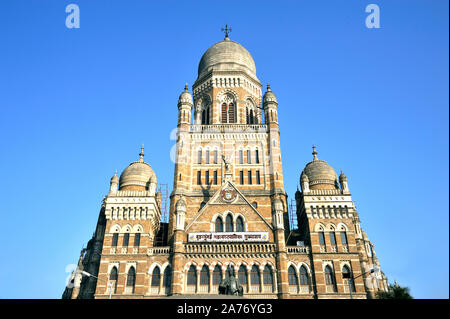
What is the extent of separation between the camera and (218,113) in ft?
168

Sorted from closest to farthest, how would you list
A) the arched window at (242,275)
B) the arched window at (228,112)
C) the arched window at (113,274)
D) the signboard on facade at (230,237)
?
the arched window at (242,275) < the arched window at (113,274) < the signboard on facade at (230,237) < the arched window at (228,112)

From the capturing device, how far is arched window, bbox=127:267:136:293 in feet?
119

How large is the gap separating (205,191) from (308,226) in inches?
492

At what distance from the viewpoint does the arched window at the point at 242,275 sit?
36.2 metres

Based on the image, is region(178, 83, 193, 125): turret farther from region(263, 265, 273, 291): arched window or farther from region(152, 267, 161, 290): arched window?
region(263, 265, 273, 291): arched window

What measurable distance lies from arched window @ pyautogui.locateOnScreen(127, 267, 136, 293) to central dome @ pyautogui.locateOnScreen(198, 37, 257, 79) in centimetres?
3080

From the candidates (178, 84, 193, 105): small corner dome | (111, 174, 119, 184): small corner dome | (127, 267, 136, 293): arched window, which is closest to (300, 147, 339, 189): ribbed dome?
(178, 84, 193, 105): small corner dome

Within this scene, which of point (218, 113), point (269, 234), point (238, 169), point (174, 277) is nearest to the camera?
point (174, 277)

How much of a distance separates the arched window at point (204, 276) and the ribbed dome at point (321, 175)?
16.0 m

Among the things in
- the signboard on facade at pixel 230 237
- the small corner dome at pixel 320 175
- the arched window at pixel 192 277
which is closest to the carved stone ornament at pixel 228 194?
the signboard on facade at pixel 230 237

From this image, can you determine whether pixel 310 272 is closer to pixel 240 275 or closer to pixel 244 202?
pixel 240 275

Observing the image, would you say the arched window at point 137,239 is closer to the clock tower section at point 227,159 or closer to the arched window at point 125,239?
the arched window at point 125,239
